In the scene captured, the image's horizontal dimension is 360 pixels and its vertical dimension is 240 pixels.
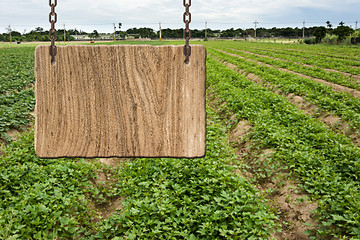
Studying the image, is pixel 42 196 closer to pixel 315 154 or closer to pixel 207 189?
pixel 207 189

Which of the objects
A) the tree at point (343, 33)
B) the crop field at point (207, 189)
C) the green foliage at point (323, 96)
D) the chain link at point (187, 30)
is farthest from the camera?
the tree at point (343, 33)

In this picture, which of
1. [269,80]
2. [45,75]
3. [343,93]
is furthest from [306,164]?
[269,80]

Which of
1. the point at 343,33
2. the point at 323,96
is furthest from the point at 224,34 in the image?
the point at 323,96

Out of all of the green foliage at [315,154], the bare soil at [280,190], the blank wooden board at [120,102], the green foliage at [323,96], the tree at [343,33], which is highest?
the tree at [343,33]

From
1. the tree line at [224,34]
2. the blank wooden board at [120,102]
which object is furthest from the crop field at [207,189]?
the tree line at [224,34]

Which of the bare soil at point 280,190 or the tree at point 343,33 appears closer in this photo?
the bare soil at point 280,190

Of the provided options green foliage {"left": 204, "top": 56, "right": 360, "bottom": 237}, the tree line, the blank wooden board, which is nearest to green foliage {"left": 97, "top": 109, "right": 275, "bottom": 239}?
green foliage {"left": 204, "top": 56, "right": 360, "bottom": 237}

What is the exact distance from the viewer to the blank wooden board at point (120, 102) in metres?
1.32

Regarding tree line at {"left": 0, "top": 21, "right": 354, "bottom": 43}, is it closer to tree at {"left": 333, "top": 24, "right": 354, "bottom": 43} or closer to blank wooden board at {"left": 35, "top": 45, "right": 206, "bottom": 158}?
tree at {"left": 333, "top": 24, "right": 354, "bottom": 43}

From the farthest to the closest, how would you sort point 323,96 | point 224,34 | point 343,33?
point 224,34, point 343,33, point 323,96

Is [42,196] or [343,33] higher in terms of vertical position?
[343,33]

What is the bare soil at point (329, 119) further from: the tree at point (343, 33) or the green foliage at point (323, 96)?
the tree at point (343, 33)

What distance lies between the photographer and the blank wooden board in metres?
1.32

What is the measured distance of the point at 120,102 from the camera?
135cm
